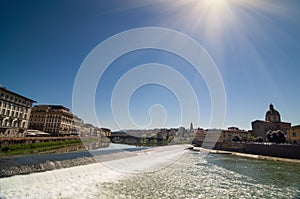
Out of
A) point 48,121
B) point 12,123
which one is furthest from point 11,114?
point 48,121

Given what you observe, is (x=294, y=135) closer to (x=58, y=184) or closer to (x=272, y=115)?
(x=272, y=115)

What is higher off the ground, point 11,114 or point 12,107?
point 12,107

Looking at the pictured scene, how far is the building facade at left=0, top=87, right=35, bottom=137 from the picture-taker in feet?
106

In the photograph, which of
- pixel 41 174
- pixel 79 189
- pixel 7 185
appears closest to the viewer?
pixel 7 185

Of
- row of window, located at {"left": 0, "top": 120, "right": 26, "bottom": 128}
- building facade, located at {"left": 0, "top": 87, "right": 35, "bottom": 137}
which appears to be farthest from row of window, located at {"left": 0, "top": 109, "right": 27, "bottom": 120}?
row of window, located at {"left": 0, "top": 120, "right": 26, "bottom": 128}

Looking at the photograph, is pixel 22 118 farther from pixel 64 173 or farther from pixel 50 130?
pixel 64 173

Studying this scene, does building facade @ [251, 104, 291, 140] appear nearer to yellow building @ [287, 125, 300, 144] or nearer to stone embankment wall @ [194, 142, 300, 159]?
yellow building @ [287, 125, 300, 144]

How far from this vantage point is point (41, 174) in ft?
34.5

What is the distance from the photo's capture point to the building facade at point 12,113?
32.4m

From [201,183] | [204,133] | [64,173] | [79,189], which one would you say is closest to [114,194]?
[79,189]

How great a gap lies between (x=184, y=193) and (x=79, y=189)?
5463 millimetres

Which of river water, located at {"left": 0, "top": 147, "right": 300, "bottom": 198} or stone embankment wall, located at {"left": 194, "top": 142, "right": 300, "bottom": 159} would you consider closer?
river water, located at {"left": 0, "top": 147, "right": 300, "bottom": 198}

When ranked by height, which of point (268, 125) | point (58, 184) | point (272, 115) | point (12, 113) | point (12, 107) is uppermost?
point (272, 115)

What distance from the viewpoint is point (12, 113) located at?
34.9 m
